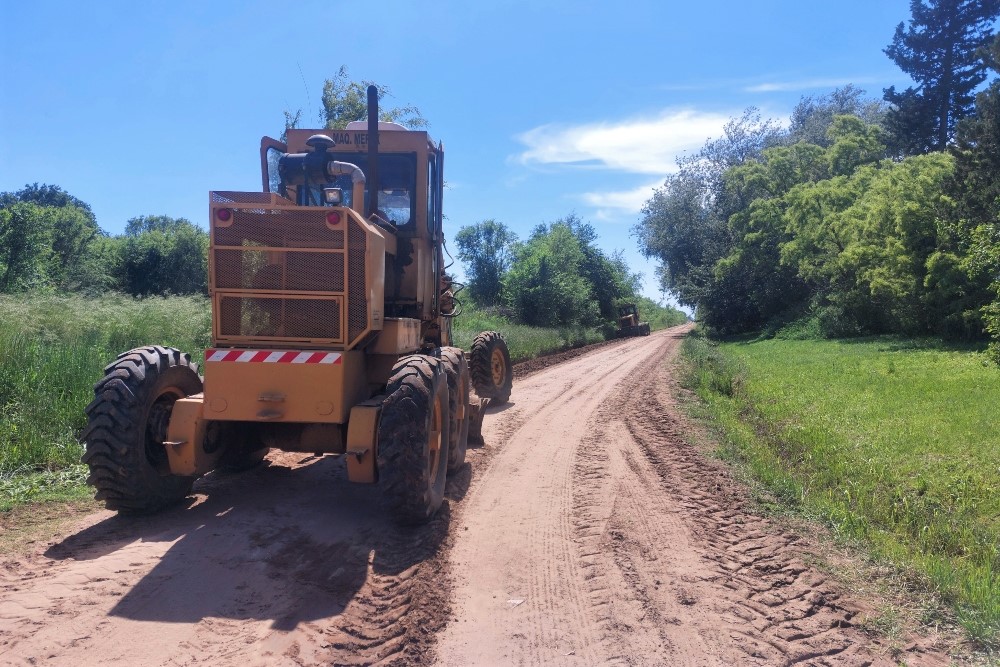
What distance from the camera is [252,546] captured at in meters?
5.09

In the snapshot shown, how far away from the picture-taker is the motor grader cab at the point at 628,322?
150 ft

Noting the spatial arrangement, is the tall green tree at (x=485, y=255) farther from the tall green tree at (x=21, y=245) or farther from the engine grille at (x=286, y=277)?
the engine grille at (x=286, y=277)

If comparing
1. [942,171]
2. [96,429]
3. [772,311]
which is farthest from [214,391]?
[772,311]

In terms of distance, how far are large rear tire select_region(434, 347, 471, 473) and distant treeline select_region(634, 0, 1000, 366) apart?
344 inches

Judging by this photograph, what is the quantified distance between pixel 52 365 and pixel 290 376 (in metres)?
5.09

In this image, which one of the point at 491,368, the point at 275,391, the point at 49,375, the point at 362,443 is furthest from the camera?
the point at 491,368

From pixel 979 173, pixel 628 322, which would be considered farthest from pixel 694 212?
pixel 979 173

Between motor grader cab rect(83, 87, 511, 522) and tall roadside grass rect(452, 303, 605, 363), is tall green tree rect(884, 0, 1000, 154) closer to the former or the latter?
tall roadside grass rect(452, 303, 605, 363)

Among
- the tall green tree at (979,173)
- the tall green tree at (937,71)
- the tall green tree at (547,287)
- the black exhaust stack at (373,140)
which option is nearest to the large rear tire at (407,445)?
the black exhaust stack at (373,140)

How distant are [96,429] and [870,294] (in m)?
25.9

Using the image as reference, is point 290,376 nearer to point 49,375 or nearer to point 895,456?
point 49,375

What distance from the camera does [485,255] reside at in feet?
141

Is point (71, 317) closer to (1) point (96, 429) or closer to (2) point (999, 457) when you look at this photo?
(1) point (96, 429)

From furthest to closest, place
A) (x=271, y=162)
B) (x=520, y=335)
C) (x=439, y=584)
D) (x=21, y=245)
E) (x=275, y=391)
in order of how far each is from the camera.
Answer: (x=520, y=335) → (x=21, y=245) → (x=271, y=162) → (x=275, y=391) → (x=439, y=584)
